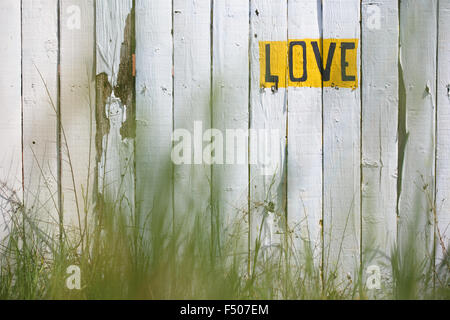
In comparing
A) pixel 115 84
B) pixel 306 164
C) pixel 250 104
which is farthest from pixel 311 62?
pixel 115 84

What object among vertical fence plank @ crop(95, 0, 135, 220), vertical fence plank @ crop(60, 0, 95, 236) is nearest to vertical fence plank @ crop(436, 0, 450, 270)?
vertical fence plank @ crop(95, 0, 135, 220)

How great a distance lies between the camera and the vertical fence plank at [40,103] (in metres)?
1.45

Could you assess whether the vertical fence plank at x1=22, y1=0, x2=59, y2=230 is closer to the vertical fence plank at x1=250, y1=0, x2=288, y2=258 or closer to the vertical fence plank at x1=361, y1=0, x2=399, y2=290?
the vertical fence plank at x1=250, y1=0, x2=288, y2=258

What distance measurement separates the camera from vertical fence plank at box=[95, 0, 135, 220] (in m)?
1.44

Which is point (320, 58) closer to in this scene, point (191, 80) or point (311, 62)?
point (311, 62)

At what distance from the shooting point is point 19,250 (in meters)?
1.43

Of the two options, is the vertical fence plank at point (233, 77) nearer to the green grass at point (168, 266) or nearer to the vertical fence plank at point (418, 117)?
the green grass at point (168, 266)

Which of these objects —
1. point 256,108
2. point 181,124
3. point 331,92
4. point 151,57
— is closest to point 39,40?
point 151,57

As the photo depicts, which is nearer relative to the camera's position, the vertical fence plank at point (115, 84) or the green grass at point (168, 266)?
the green grass at point (168, 266)

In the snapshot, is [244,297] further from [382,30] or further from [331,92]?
[382,30]

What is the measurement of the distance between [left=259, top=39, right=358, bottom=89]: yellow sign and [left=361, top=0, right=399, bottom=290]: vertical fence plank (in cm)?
6

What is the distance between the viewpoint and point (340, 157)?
4.67 feet

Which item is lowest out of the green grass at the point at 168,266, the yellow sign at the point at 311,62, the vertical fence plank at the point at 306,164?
the green grass at the point at 168,266

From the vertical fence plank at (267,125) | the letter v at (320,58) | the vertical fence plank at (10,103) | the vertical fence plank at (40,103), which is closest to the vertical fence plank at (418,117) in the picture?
the letter v at (320,58)
